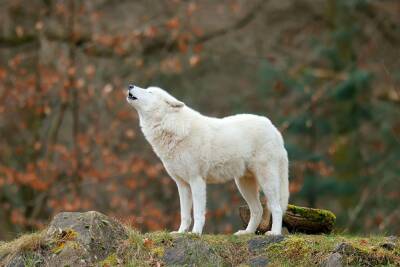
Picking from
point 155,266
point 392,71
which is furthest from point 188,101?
point 155,266

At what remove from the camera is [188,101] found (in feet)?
80.7

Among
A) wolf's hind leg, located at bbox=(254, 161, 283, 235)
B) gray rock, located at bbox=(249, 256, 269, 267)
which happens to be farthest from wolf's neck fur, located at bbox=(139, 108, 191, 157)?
gray rock, located at bbox=(249, 256, 269, 267)

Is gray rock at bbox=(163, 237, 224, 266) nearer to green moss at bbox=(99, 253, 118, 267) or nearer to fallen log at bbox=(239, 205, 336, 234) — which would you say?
green moss at bbox=(99, 253, 118, 267)

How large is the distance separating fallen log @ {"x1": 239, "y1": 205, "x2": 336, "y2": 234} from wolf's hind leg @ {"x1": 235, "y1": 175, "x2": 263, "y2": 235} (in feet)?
0.74

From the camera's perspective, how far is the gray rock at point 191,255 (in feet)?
33.1

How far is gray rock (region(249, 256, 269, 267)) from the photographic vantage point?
10.1m

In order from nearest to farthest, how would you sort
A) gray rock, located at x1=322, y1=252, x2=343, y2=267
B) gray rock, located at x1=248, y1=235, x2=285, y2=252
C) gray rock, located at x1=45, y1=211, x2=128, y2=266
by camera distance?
1. gray rock, located at x1=322, y1=252, x2=343, y2=267
2. gray rock, located at x1=45, y1=211, x2=128, y2=266
3. gray rock, located at x1=248, y1=235, x2=285, y2=252

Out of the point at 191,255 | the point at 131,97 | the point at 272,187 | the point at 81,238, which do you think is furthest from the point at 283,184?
the point at 81,238

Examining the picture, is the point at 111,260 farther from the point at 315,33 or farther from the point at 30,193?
the point at 315,33

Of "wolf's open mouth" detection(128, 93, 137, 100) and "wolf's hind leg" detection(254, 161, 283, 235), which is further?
"wolf's open mouth" detection(128, 93, 137, 100)

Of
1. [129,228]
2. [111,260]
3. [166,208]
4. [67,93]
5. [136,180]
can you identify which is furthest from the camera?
[166,208]

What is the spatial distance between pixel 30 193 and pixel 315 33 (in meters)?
9.96

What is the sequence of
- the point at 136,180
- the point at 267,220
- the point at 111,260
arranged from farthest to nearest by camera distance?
1. the point at 136,180
2. the point at 267,220
3. the point at 111,260

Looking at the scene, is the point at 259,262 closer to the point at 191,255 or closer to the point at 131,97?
the point at 191,255
